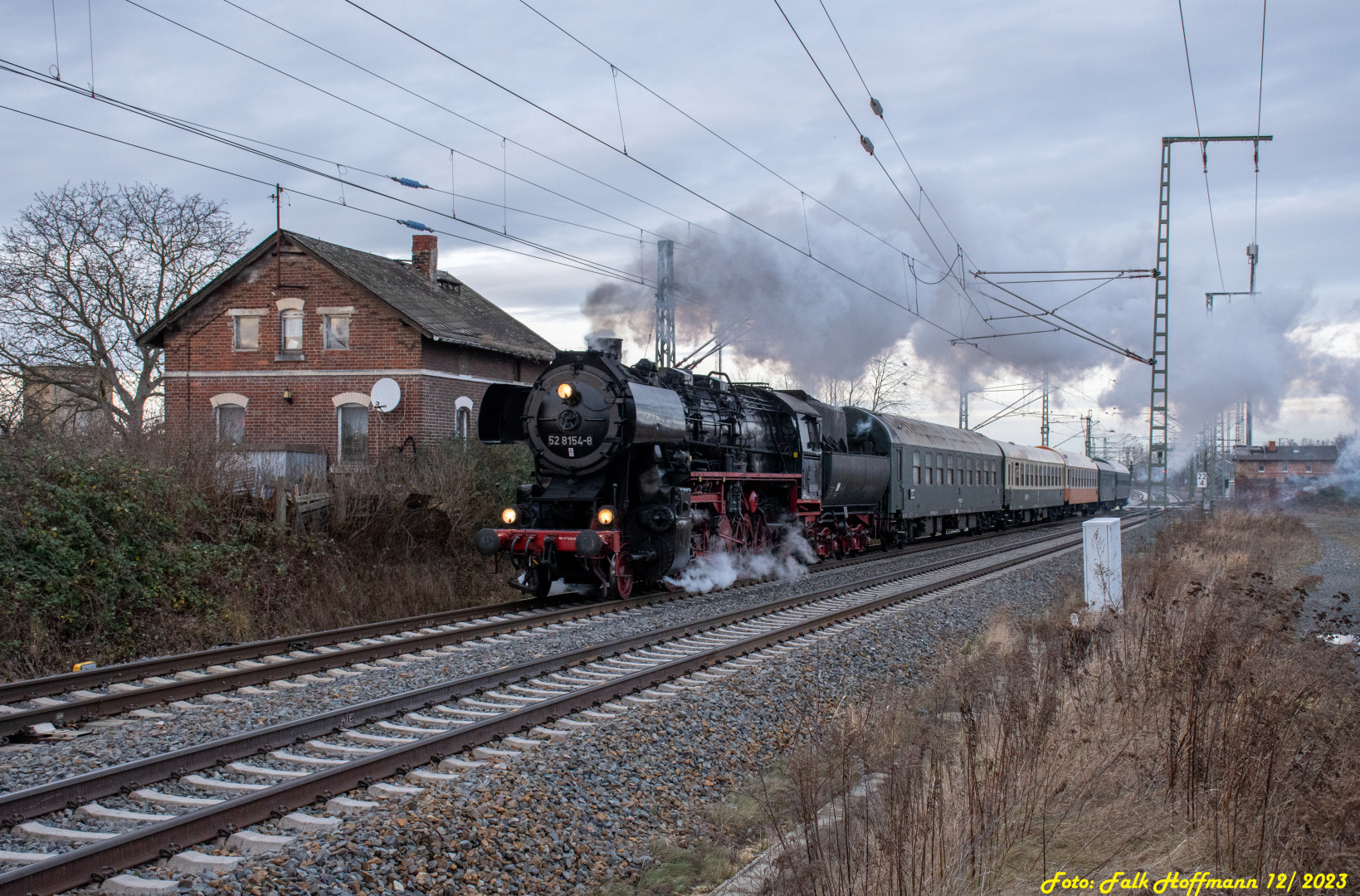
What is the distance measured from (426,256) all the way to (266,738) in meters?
21.4

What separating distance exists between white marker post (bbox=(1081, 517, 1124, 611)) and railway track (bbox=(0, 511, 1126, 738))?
578 centimetres

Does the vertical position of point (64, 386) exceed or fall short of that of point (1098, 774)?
it exceeds it

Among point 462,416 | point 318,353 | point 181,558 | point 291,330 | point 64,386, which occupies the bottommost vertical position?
point 181,558

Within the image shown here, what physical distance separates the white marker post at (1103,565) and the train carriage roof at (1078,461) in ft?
108

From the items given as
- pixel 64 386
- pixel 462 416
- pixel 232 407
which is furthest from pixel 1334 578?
pixel 64 386

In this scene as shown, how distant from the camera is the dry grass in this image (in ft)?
12.6

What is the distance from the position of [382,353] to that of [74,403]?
298 inches

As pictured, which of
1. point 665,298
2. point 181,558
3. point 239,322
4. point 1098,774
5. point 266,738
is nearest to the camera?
point 1098,774

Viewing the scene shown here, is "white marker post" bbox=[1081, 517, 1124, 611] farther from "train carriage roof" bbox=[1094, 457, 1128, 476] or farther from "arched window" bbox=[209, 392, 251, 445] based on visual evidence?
"train carriage roof" bbox=[1094, 457, 1128, 476]

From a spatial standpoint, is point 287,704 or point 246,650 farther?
point 246,650

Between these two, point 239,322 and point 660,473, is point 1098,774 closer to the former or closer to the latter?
point 660,473

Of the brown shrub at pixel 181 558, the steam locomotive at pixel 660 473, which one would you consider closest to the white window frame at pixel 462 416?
the brown shrub at pixel 181 558

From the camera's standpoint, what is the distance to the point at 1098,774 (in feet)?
16.1

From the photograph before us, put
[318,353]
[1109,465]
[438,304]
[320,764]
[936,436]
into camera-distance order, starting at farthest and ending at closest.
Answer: [1109,465], [936,436], [438,304], [318,353], [320,764]
